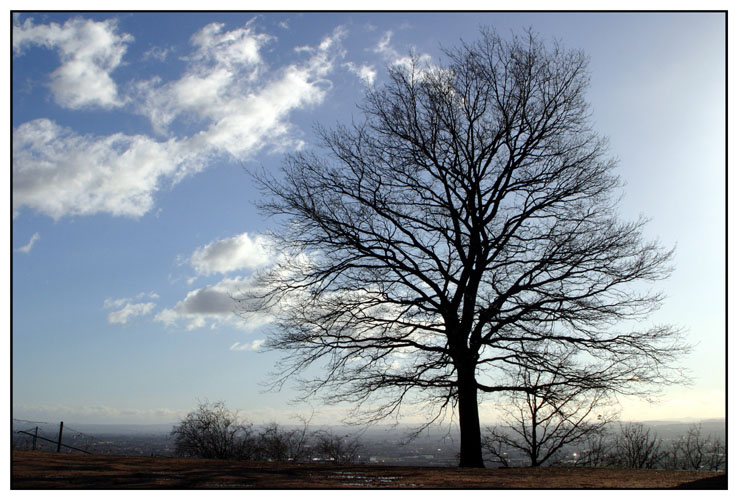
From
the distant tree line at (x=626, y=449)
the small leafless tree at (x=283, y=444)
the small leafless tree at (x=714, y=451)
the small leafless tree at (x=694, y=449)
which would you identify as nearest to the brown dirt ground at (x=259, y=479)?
the distant tree line at (x=626, y=449)

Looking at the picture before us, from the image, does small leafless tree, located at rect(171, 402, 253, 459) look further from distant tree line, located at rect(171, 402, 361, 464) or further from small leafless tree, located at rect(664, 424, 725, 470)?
small leafless tree, located at rect(664, 424, 725, 470)

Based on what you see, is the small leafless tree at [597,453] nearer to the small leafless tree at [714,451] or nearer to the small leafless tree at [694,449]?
the small leafless tree at [694,449]

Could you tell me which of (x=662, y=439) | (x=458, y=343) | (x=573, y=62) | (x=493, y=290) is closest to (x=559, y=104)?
(x=573, y=62)

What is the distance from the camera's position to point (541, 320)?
12.5 meters

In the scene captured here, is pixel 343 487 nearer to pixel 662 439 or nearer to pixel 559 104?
pixel 559 104

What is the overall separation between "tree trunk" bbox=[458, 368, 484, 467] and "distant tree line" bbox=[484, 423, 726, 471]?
6018 millimetres

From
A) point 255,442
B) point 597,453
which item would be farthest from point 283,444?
point 597,453

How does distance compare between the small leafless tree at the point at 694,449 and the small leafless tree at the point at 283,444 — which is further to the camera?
the small leafless tree at the point at 283,444

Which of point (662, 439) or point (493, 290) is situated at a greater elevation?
point (493, 290)

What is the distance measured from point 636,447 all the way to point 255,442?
56.9 feet

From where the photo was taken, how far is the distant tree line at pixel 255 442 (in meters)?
26.3

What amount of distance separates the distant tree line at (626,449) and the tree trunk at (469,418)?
6.02 m

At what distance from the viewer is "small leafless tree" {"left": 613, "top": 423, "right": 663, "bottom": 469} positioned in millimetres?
19781

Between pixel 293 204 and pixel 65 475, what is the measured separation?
8205 mm
